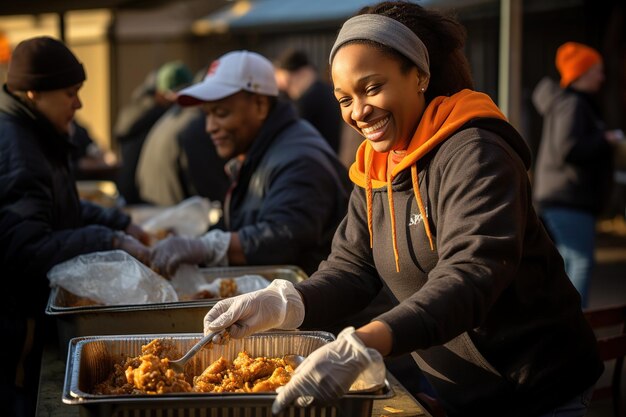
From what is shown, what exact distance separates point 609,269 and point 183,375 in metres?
7.77

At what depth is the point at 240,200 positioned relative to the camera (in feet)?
13.3

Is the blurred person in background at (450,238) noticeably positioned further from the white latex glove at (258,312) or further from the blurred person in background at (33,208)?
the blurred person in background at (33,208)

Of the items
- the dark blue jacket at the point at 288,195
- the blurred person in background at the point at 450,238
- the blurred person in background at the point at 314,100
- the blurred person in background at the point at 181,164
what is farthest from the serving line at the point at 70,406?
the blurred person in background at the point at 314,100

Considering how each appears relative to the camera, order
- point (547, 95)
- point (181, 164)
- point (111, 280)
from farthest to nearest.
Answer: point (181, 164) → point (547, 95) → point (111, 280)

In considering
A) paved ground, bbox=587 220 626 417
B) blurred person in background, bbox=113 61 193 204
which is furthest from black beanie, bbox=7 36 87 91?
blurred person in background, bbox=113 61 193 204

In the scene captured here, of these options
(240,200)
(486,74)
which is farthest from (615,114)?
(240,200)

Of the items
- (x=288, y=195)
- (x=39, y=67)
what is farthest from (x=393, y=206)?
(x=39, y=67)

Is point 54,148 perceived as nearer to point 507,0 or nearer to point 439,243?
point 439,243

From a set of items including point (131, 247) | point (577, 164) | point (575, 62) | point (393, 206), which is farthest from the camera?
point (575, 62)

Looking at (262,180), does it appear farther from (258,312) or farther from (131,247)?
(258,312)

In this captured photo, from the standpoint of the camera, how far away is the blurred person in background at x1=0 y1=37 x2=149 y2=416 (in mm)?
3303

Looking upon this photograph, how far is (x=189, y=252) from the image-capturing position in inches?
144

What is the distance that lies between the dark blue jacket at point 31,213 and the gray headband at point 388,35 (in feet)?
5.23

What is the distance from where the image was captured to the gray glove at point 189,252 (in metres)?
3.59
